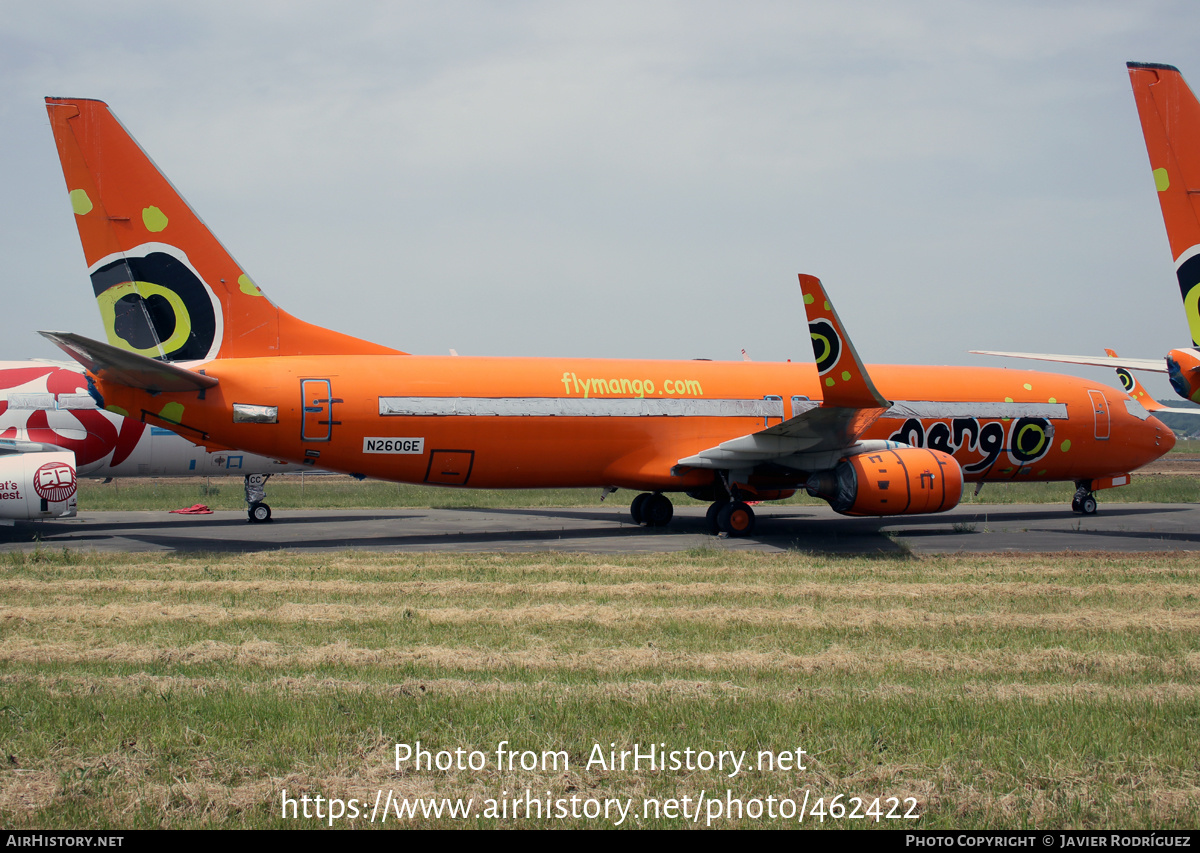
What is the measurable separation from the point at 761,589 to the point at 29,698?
8023mm

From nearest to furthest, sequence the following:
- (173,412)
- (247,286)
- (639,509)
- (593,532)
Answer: (173,412), (247,286), (593,532), (639,509)

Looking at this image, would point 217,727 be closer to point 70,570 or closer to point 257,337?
point 70,570

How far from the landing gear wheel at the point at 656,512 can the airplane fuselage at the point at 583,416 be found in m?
1.98

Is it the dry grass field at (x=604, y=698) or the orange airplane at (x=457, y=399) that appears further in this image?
the orange airplane at (x=457, y=399)

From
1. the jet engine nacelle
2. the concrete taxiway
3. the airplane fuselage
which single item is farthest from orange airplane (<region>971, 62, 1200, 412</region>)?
the jet engine nacelle

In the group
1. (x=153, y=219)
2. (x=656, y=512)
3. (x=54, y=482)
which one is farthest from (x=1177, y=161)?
(x=54, y=482)

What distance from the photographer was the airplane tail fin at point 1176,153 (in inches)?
503

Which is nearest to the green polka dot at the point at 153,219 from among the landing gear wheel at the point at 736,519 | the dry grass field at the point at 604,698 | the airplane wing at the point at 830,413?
the dry grass field at the point at 604,698

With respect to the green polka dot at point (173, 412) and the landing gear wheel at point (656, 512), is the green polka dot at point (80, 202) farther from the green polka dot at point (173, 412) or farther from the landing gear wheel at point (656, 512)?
the landing gear wheel at point (656, 512)

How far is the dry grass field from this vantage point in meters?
4.71

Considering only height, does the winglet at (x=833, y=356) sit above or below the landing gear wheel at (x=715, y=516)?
above

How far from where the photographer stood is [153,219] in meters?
16.8

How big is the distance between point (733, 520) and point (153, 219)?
1284 centimetres

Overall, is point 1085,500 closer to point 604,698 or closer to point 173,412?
point 604,698
